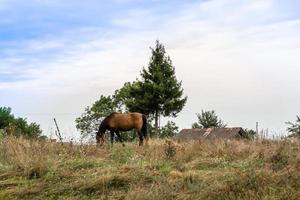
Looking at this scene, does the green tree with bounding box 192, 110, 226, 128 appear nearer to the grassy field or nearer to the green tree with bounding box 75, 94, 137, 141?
the green tree with bounding box 75, 94, 137, 141

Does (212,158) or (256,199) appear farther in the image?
(212,158)

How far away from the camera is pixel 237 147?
12.5m

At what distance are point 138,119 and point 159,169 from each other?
39.1ft

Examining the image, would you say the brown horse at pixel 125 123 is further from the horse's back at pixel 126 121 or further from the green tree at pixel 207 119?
the green tree at pixel 207 119

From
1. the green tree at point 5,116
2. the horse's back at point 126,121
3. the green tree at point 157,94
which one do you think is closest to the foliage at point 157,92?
the green tree at point 157,94

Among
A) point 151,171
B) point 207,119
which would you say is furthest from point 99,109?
point 151,171

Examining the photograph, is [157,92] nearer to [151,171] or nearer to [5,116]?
[5,116]

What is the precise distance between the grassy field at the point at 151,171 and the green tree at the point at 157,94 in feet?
107

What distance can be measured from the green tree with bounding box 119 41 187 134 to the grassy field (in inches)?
1287

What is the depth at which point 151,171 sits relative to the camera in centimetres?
974

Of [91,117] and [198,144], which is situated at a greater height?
[91,117]

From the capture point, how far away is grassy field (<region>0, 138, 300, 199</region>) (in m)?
8.35

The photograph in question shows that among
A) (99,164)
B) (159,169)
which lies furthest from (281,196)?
(99,164)

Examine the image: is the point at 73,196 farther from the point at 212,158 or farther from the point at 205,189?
the point at 212,158
